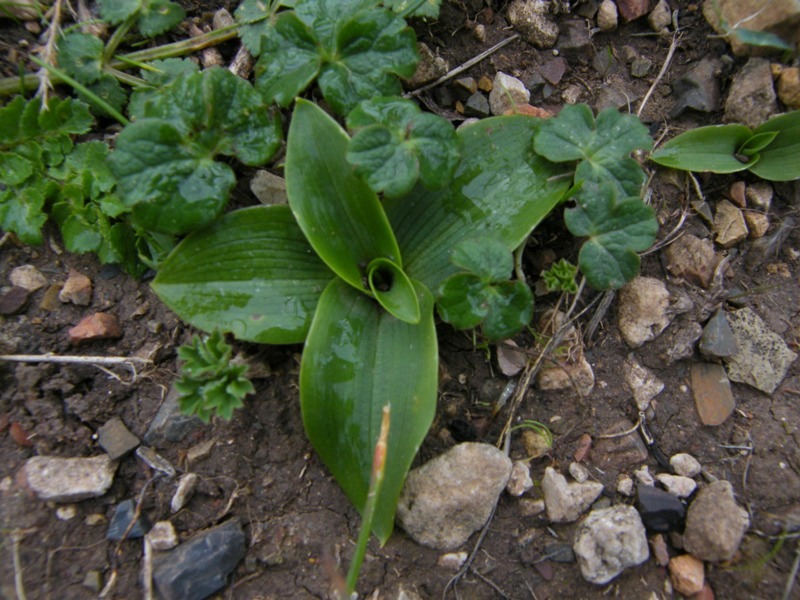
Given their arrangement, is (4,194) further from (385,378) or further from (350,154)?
(385,378)

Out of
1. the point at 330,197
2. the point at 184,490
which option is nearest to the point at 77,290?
the point at 184,490

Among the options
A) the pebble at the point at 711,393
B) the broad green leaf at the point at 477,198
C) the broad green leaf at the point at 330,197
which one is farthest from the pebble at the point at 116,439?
the pebble at the point at 711,393

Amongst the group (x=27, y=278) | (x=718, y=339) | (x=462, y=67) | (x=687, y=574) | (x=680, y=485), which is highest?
(x=462, y=67)

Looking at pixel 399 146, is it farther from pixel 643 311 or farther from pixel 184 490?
pixel 184 490

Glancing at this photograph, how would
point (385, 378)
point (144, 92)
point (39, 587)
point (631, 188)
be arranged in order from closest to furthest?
point (39, 587)
point (385, 378)
point (631, 188)
point (144, 92)

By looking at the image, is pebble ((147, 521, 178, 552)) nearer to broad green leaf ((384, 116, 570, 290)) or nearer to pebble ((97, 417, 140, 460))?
pebble ((97, 417, 140, 460))

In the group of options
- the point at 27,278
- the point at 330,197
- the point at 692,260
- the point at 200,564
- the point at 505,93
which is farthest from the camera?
the point at 505,93

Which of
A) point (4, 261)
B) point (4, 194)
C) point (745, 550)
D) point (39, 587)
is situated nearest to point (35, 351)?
point (4, 261)
